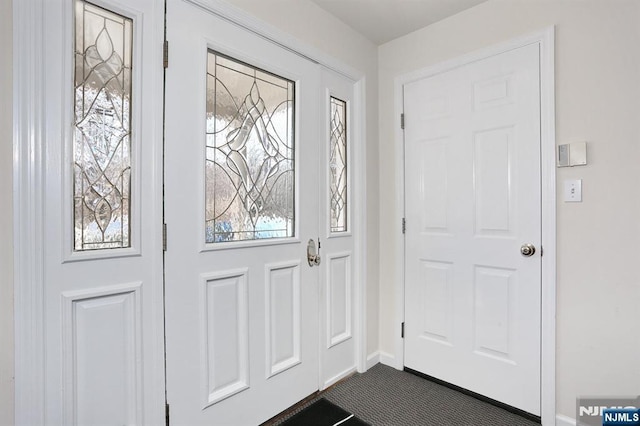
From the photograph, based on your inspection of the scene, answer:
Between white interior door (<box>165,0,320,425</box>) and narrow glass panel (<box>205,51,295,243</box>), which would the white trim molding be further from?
narrow glass panel (<box>205,51,295,243</box>)

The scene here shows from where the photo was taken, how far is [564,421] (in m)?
1.78

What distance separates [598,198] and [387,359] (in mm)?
1691

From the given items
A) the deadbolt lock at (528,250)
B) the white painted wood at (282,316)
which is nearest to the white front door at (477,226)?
the deadbolt lock at (528,250)

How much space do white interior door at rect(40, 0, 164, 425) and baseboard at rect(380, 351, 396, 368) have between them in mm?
1631

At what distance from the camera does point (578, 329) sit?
1.75 m

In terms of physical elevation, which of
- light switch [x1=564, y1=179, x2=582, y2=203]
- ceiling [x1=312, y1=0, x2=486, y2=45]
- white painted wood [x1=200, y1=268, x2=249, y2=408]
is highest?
ceiling [x1=312, y1=0, x2=486, y2=45]

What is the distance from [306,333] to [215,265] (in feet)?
2.48

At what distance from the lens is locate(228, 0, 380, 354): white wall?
1.88 metres

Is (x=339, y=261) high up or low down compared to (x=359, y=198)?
down

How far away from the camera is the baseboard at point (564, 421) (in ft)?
5.79

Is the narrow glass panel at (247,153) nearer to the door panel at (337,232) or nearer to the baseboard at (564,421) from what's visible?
the door panel at (337,232)

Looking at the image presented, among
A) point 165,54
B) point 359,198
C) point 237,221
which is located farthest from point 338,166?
point 165,54

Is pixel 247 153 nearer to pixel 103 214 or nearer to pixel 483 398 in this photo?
pixel 103 214

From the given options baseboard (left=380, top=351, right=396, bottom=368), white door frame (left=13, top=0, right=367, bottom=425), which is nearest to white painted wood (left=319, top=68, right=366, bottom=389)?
baseboard (left=380, top=351, right=396, bottom=368)
